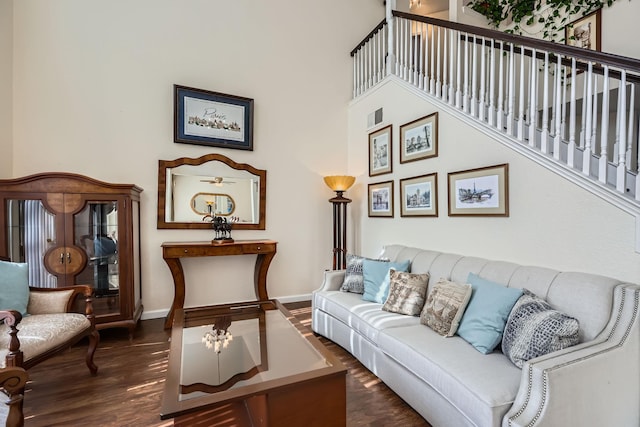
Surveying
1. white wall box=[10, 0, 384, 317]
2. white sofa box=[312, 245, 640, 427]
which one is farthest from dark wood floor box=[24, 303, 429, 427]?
white wall box=[10, 0, 384, 317]

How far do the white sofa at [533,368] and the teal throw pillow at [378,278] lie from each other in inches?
18.3

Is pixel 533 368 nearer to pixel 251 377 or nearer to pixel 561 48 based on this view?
pixel 251 377

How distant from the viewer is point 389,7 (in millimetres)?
3838

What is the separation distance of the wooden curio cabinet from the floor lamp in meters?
2.32

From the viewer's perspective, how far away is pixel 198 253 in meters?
3.36

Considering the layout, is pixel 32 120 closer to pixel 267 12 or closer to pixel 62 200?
pixel 62 200

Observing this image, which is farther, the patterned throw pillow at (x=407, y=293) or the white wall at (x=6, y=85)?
the white wall at (x=6, y=85)

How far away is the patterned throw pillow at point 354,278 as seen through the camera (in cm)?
310

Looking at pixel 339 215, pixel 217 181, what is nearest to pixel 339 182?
pixel 339 215

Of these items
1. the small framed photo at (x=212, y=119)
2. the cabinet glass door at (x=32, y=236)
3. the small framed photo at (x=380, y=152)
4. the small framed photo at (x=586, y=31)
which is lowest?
the cabinet glass door at (x=32, y=236)

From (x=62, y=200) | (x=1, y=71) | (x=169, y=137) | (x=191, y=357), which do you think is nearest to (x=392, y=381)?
(x=191, y=357)

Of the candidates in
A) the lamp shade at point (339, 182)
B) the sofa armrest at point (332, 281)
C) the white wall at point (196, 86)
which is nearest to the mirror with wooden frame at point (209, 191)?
the white wall at point (196, 86)

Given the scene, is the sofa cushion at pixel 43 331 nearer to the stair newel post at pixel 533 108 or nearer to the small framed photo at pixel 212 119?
the small framed photo at pixel 212 119

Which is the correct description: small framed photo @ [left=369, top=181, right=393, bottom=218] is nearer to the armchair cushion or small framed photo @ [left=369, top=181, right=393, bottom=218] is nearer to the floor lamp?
the floor lamp
